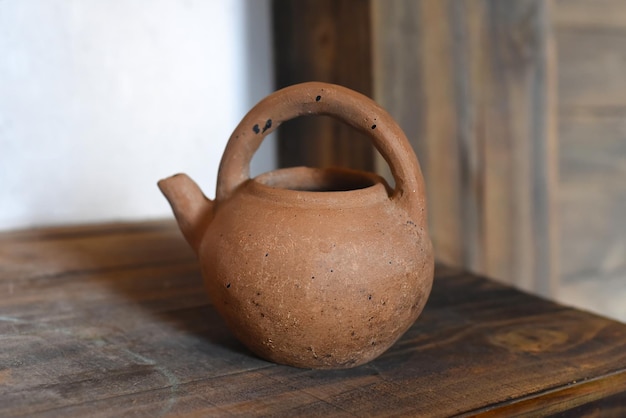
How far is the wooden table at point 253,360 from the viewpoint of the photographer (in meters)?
0.70

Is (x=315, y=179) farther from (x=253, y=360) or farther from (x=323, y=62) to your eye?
(x=323, y=62)

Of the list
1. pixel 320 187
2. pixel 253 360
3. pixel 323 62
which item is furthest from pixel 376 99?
pixel 253 360

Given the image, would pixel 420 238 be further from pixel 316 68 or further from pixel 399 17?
pixel 316 68

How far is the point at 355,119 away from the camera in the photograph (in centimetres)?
76

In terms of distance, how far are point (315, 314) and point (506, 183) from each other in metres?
0.86

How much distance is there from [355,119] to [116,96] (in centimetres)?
91

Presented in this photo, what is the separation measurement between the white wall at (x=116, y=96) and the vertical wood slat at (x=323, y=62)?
0.09 metres

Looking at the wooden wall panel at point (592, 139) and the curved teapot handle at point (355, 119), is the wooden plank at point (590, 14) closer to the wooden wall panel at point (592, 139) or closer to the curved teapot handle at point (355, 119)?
the wooden wall panel at point (592, 139)

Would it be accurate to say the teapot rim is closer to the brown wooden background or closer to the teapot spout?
the teapot spout

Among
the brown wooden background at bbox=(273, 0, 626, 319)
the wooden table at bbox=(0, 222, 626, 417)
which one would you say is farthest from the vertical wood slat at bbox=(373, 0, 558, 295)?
the wooden table at bbox=(0, 222, 626, 417)

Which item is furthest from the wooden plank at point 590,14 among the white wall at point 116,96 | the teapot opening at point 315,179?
the teapot opening at point 315,179

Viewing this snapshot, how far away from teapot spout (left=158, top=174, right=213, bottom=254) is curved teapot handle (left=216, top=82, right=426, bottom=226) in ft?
0.33

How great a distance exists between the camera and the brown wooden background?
4.43 ft

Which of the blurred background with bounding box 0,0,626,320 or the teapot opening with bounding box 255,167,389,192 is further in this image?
the blurred background with bounding box 0,0,626,320
